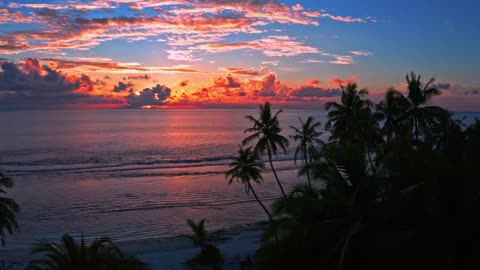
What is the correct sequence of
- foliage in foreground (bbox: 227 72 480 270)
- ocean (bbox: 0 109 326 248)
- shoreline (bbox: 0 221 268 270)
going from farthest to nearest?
ocean (bbox: 0 109 326 248)
shoreline (bbox: 0 221 268 270)
foliage in foreground (bbox: 227 72 480 270)

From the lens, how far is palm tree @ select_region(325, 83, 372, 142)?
2769 centimetres

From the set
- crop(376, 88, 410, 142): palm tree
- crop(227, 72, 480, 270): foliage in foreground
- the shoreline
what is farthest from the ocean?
crop(227, 72, 480, 270): foliage in foreground

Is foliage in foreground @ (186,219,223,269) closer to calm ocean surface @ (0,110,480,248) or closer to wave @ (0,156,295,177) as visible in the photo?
calm ocean surface @ (0,110,480,248)

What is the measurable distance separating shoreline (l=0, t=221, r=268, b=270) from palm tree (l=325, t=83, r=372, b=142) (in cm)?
946

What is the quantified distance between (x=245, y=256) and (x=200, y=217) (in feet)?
34.4

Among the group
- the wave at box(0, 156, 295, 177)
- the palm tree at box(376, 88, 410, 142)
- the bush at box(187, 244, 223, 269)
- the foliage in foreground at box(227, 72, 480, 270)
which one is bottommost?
the wave at box(0, 156, 295, 177)

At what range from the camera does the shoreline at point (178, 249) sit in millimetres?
23500

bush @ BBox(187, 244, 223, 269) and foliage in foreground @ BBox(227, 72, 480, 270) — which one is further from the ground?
foliage in foreground @ BBox(227, 72, 480, 270)

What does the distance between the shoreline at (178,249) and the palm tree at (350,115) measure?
9.46 metres

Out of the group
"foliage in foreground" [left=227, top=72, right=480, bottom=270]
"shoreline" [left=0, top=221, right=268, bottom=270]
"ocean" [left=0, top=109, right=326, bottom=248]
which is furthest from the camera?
"ocean" [left=0, top=109, right=326, bottom=248]

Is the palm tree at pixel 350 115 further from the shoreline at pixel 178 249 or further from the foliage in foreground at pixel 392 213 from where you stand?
the foliage in foreground at pixel 392 213

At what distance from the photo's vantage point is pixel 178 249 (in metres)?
26.3

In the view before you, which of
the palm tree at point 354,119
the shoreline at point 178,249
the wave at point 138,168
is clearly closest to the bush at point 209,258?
the shoreline at point 178,249

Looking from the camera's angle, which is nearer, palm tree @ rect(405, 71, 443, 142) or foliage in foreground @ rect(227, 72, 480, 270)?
foliage in foreground @ rect(227, 72, 480, 270)
